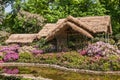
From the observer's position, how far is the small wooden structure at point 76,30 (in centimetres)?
3950

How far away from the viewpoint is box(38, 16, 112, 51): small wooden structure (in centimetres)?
3950

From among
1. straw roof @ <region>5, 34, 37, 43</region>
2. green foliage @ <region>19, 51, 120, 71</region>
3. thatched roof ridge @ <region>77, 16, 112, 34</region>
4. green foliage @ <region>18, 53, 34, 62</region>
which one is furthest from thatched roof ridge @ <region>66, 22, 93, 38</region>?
straw roof @ <region>5, 34, 37, 43</region>

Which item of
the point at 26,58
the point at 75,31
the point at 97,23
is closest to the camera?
the point at 26,58

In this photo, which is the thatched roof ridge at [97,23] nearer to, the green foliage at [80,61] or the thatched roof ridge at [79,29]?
the thatched roof ridge at [79,29]

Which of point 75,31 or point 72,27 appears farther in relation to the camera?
point 75,31

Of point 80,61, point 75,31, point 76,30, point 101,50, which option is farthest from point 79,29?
point 80,61

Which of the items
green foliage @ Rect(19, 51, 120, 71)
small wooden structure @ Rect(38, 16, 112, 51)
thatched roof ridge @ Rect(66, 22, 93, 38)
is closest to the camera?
green foliage @ Rect(19, 51, 120, 71)

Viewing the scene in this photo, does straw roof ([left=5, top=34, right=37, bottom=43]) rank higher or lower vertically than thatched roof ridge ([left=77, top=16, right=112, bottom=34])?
lower

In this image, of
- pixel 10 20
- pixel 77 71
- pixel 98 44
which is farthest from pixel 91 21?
pixel 10 20

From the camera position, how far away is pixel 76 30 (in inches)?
1566

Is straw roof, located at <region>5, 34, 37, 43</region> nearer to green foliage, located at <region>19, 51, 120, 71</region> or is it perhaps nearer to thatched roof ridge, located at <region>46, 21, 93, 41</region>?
thatched roof ridge, located at <region>46, 21, 93, 41</region>

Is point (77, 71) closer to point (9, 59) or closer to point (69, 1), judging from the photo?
point (9, 59)

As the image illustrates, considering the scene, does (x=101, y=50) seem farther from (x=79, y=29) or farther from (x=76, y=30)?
(x=76, y=30)

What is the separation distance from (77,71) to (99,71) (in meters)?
2.07
